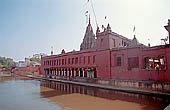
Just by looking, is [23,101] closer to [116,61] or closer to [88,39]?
[116,61]

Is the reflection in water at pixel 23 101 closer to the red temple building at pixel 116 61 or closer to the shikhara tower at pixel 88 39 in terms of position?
the red temple building at pixel 116 61

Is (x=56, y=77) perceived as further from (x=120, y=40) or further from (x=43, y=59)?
(x=120, y=40)

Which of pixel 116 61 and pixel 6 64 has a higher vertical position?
pixel 116 61

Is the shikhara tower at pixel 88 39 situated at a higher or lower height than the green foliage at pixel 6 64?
higher

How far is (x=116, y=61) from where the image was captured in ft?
72.5

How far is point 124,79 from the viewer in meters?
20.3

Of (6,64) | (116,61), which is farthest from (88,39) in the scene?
(6,64)

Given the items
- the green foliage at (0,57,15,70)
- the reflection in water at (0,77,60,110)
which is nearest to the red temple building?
the reflection in water at (0,77,60,110)

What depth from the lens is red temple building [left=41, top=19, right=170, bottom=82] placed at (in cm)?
1751

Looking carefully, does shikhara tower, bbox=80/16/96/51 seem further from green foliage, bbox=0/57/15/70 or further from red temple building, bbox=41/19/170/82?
green foliage, bbox=0/57/15/70

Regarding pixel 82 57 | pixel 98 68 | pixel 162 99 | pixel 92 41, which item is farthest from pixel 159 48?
pixel 92 41

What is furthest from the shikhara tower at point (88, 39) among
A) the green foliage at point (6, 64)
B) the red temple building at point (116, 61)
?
the green foliage at point (6, 64)

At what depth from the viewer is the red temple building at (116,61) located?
17.5 m

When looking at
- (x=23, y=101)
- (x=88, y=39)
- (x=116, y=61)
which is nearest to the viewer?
(x=23, y=101)
